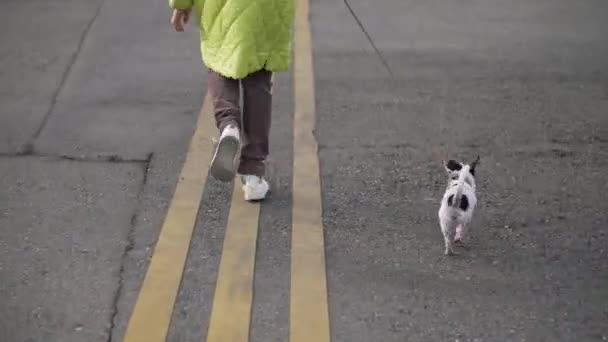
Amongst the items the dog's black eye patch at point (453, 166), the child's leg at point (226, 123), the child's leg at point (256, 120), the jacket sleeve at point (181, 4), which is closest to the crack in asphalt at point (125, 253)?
the child's leg at point (226, 123)

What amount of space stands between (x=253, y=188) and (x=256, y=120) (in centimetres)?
40

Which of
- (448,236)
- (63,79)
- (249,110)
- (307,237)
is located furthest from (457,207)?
(63,79)

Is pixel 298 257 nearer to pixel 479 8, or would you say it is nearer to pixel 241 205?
pixel 241 205

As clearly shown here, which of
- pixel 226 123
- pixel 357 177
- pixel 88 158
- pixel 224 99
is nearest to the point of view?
pixel 226 123

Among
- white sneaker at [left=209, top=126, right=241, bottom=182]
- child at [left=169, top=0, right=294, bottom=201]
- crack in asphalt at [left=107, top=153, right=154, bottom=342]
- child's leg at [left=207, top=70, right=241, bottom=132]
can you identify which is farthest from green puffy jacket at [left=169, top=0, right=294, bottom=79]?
crack in asphalt at [left=107, top=153, right=154, bottom=342]

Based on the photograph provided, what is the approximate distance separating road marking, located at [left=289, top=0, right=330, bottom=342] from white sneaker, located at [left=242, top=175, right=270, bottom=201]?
0.66 feet

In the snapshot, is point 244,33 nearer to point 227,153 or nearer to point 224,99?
point 224,99

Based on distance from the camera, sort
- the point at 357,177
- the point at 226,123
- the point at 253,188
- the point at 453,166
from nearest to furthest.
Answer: the point at 453,166 < the point at 226,123 < the point at 253,188 < the point at 357,177

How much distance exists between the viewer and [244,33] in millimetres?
5168

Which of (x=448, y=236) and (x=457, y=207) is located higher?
(x=457, y=207)

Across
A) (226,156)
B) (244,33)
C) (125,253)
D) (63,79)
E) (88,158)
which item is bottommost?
(63,79)

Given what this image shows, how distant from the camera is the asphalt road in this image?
4418 millimetres

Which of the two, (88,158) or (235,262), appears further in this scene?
(88,158)

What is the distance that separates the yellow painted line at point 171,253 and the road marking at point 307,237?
56cm
